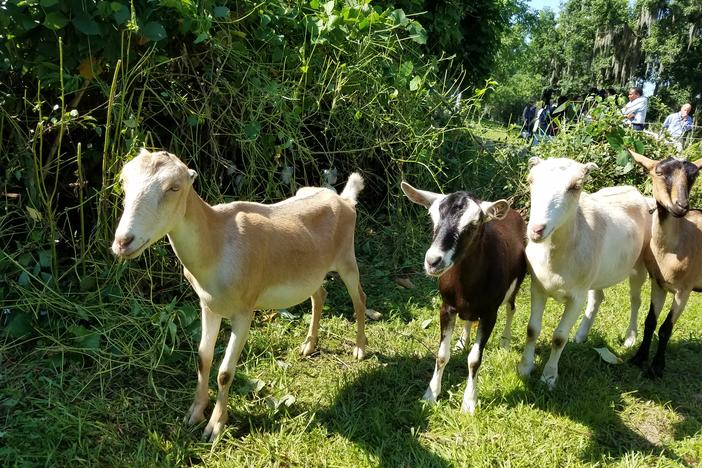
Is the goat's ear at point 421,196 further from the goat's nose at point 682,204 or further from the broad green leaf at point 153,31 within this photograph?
the broad green leaf at point 153,31

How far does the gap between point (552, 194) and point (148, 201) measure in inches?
97.2

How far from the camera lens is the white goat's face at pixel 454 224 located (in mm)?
3014

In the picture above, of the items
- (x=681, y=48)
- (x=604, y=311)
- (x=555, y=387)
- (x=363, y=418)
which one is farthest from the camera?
(x=681, y=48)

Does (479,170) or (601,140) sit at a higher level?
(601,140)

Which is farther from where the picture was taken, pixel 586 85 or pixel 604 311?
pixel 586 85

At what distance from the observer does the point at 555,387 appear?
12.6 feet

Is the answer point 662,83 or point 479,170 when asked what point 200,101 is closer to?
point 479,170

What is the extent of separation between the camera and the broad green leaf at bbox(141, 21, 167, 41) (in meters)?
3.68

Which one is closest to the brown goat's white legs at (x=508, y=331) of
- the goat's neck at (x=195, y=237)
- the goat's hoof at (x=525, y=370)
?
the goat's hoof at (x=525, y=370)

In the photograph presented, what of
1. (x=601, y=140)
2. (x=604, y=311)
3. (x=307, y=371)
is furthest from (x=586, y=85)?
(x=307, y=371)

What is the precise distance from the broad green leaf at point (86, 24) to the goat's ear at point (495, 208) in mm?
2994

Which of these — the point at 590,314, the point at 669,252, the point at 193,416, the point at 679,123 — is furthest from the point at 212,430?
the point at 679,123

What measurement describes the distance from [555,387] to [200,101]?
3.99 m

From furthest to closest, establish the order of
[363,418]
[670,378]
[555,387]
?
[670,378] → [555,387] → [363,418]
